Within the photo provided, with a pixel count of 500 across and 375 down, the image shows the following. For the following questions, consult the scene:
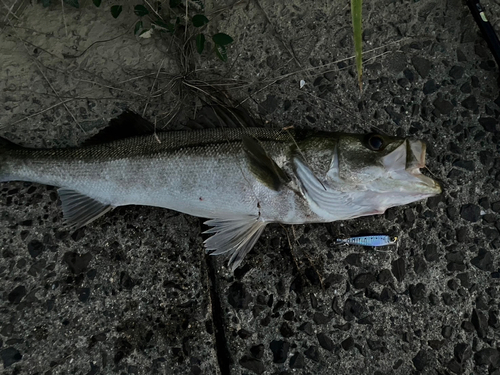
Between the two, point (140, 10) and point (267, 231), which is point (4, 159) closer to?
point (140, 10)

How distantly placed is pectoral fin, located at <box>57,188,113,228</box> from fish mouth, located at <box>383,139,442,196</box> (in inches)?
68.4

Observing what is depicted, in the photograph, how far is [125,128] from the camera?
245 cm

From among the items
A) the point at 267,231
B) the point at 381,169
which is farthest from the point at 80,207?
the point at 381,169

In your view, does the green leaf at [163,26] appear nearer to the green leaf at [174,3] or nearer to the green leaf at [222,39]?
the green leaf at [174,3]

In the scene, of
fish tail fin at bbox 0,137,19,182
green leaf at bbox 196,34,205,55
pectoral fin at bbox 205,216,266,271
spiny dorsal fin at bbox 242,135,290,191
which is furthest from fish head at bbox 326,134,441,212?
fish tail fin at bbox 0,137,19,182

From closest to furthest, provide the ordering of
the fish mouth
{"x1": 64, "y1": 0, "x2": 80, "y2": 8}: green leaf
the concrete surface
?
the fish mouth
the concrete surface
{"x1": 64, "y1": 0, "x2": 80, "y2": 8}: green leaf

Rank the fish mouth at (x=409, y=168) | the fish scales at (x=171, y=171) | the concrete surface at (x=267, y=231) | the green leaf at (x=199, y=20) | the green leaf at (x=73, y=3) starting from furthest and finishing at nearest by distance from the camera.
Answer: the green leaf at (x=73, y=3), the green leaf at (x=199, y=20), the concrete surface at (x=267, y=231), the fish scales at (x=171, y=171), the fish mouth at (x=409, y=168)

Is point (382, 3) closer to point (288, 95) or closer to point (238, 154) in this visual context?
point (288, 95)

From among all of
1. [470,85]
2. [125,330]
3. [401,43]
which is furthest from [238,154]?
[470,85]

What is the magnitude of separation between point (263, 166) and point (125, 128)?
37.9 inches

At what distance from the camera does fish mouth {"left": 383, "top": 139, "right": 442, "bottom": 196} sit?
2086 millimetres

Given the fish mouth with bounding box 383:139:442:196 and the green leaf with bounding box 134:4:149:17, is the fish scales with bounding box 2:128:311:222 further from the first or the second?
the green leaf with bounding box 134:4:149:17

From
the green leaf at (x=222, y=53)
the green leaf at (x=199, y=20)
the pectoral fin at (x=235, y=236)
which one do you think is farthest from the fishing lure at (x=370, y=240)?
the green leaf at (x=199, y=20)

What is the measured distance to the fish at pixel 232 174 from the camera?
2.15 meters
